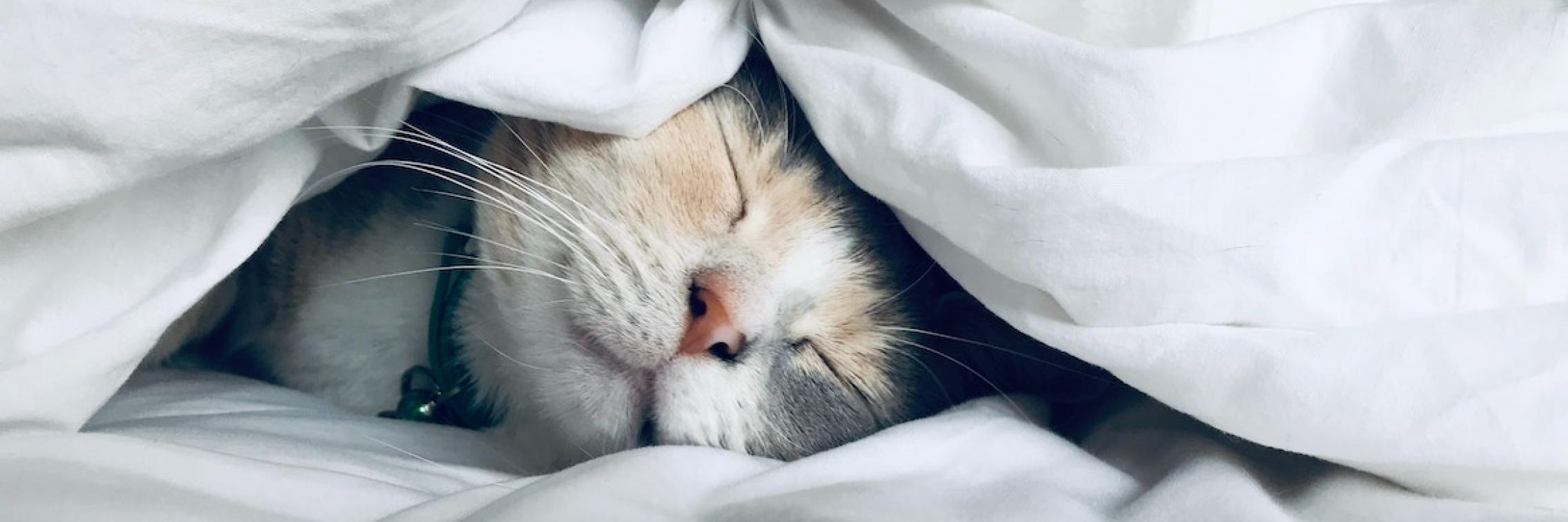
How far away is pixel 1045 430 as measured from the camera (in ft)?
2.47

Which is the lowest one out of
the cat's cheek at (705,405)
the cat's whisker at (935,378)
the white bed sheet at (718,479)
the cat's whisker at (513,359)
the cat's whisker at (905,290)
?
the white bed sheet at (718,479)

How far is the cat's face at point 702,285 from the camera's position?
2.54 ft

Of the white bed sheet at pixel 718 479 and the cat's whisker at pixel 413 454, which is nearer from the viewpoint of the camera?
the white bed sheet at pixel 718 479

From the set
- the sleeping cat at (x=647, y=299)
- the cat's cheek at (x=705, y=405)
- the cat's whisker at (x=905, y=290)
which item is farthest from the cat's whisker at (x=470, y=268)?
the cat's whisker at (x=905, y=290)

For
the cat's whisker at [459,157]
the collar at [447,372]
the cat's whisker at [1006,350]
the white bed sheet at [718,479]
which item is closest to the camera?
the white bed sheet at [718,479]

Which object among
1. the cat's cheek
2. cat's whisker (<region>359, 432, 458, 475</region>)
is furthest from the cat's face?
cat's whisker (<region>359, 432, 458, 475</region>)

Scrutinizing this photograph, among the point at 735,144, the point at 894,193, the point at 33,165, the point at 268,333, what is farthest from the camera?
the point at 268,333

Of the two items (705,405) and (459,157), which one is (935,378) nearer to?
(705,405)

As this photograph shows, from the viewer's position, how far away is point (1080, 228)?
0.64m

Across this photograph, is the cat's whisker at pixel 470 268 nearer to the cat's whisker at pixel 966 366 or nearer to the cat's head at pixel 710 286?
the cat's head at pixel 710 286

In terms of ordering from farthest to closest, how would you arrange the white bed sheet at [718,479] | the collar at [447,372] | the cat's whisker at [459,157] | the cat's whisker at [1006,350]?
the collar at [447,372] < the cat's whisker at [1006,350] < the cat's whisker at [459,157] < the white bed sheet at [718,479]

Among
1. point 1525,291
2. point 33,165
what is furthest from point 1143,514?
point 33,165

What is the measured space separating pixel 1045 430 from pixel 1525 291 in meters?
0.31

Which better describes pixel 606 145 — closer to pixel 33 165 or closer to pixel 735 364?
pixel 735 364
